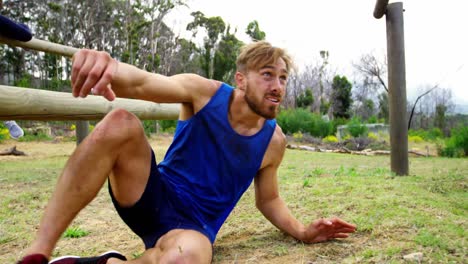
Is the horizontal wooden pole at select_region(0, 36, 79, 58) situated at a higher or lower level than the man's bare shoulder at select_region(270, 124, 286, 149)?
higher

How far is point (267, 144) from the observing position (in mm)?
2002

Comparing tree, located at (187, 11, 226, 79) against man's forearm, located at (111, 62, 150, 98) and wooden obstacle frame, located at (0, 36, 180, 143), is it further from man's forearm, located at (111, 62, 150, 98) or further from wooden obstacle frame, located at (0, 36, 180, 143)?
man's forearm, located at (111, 62, 150, 98)

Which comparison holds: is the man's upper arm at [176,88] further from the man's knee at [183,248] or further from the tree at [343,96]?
the tree at [343,96]

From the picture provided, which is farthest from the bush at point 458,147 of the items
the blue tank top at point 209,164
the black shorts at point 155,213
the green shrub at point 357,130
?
the black shorts at point 155,213

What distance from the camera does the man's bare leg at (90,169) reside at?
4.70 ft

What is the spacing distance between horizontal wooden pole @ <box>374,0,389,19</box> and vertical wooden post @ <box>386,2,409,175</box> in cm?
7

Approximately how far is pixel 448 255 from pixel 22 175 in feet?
16.0

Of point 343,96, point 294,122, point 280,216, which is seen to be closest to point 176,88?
point 280,216

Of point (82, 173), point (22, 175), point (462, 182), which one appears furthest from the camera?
point (22, 175)

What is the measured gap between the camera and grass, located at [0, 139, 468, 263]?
6.08ft

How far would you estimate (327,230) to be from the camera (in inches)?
78.4

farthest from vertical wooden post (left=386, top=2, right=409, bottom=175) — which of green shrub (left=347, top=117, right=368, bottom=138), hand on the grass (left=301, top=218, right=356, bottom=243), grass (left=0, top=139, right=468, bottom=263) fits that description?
green shrub (left=347, top=117, right=368, bottom=138)

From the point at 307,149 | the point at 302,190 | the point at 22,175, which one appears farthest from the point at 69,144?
the point at 302,190

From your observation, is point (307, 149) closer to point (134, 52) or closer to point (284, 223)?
point (284, 223)
